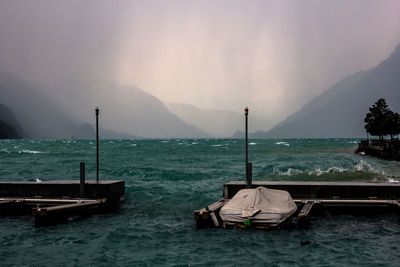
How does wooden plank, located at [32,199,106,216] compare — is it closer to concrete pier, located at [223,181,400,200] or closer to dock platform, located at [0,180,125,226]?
dock platform, located at [0,180,125,226]

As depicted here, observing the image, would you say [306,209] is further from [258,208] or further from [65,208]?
[65,208]

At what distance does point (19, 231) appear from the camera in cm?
1948

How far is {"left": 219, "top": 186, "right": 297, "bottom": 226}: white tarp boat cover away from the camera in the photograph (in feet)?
59.9

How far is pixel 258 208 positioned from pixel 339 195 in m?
7.30

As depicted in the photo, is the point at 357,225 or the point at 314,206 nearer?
the point at 357,225

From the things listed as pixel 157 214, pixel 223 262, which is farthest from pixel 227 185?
pixel 223 262

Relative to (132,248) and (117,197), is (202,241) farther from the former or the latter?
(117,197)

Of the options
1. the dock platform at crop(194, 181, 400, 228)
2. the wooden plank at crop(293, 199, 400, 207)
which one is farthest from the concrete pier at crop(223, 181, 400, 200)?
the wooden plank at crop(293, 199, 400, 207)

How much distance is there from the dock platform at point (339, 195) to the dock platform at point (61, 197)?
265 inches

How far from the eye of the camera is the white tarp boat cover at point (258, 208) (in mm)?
18266

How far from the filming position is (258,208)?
18.5 m

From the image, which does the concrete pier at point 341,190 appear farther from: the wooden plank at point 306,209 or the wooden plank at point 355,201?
the wooden plank at point 306,209

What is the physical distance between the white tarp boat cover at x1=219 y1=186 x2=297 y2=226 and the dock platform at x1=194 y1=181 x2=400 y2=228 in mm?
1527

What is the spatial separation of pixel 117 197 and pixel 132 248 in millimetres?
9540
